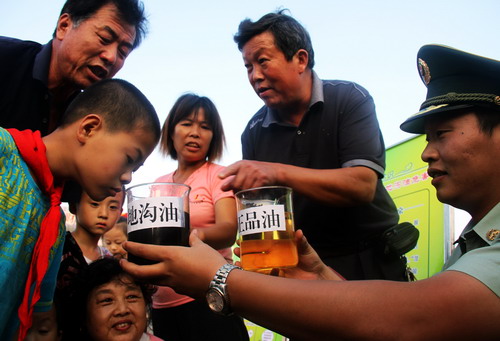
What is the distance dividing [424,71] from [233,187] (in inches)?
42.0

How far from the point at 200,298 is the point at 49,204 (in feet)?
3.37

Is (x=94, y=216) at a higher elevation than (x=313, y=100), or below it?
below

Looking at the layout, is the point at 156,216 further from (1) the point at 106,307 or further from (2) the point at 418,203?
(2) the point at 418,203

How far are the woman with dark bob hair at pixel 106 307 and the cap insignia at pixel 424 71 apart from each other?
2084 mm

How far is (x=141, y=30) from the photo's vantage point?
3.03m

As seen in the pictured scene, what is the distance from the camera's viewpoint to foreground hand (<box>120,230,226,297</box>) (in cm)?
145

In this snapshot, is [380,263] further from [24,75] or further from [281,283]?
[24,75]

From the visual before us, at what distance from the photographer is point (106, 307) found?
2881 mm

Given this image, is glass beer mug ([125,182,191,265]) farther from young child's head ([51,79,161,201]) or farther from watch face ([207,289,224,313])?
young child's head ([51,79,161,201])

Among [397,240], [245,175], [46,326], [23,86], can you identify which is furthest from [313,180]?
[46,326]

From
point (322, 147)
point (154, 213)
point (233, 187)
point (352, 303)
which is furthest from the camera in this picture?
point (322, 147)

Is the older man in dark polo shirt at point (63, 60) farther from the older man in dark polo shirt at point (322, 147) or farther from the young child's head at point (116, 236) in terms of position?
the young child's head at point (116, 236)

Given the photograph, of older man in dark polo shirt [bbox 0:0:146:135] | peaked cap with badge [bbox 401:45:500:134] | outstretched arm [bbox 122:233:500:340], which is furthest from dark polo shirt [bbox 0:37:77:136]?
peaked cap with badge [bbox 401:45:500:134]

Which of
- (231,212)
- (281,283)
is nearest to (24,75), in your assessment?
(231,212)
